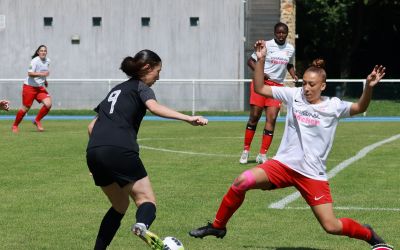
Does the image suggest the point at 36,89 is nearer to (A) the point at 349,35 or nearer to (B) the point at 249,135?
(B) the point at 249,135

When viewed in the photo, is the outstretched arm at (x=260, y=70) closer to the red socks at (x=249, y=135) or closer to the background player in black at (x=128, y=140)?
the background player in black at (x=128, y=140)

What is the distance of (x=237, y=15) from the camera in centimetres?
3900

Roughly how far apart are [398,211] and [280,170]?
2827 mm

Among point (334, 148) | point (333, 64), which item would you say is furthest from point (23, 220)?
point (333, 64)

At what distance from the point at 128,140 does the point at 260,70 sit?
60.3 inches

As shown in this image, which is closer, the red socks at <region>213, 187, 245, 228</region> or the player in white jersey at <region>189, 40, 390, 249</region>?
the player in white jersey at <region>189, 40, 390, 249</region>

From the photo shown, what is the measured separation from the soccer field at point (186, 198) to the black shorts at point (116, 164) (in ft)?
4.12

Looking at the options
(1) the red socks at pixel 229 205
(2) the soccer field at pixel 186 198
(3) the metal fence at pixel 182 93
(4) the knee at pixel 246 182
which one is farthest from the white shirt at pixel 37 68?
(4) the knee at pixel 246 182

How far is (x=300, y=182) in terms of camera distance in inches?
331

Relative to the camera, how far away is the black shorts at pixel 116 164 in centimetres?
760

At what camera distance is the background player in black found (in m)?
7.61

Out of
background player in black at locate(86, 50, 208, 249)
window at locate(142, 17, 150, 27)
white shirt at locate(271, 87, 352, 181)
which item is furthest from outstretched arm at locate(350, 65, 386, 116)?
window at locate(142, 17, 150, 27)

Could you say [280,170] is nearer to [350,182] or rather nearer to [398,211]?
[398,211]

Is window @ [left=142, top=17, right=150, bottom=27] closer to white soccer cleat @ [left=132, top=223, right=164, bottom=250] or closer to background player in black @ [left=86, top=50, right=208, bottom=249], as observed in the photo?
background player in black @ [left=86, top=50, right=208, bottom=249]
